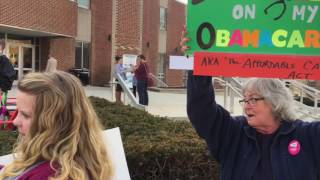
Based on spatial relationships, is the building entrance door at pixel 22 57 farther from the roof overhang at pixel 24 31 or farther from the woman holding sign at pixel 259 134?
the woman holding sign at pixel 259 134

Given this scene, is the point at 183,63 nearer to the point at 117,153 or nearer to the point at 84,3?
the point at 117,153

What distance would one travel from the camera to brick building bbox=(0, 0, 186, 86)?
23598 mm

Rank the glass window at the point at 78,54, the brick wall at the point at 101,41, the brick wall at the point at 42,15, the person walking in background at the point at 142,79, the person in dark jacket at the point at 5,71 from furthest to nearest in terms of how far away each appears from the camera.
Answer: the brick wall at the point at 101,41 → the glass window at the point at 78,54 → the brick wall at the point at 42,15 → the person walking in background at the point at 142,79 → the person in dark jacket at the point at 5,71

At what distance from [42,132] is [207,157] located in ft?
9.75

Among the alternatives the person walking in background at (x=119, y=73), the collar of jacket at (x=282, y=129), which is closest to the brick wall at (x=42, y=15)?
the person walking in background at (x=119, y=73)

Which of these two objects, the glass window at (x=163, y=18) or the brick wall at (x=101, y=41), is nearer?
the brick wall at (x=101, y=41)

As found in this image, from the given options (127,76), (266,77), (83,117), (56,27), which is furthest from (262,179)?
(56,27)

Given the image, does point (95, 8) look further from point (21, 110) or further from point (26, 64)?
point (21, 110)

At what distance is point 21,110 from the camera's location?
198cm

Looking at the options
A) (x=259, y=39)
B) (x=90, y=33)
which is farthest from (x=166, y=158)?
(x=90, y=33)

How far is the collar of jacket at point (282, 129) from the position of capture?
9.57ft

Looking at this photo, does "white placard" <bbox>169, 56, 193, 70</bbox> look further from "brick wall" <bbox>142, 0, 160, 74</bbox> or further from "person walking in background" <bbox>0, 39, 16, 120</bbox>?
"brick wall" <bbox>142, 0, 160, 74</bbox>

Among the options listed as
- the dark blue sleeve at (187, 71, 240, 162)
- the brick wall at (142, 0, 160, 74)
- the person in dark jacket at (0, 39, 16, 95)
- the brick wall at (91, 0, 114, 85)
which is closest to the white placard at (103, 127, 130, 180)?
the dark blue sleeve at (187, 71, 240, 162)

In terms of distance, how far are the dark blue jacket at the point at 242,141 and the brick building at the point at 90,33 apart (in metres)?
19.8
